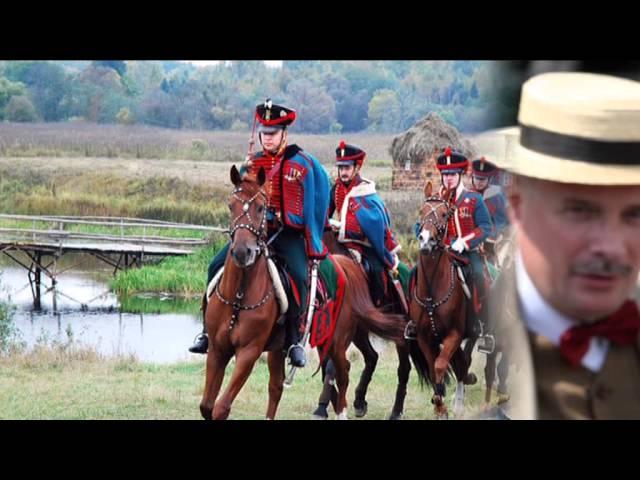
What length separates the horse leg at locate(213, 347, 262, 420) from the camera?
601 cm

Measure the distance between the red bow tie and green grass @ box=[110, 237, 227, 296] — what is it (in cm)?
474

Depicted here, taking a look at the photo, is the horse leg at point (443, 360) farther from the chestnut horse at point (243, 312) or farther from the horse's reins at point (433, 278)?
the chestnut horse at point (243, 312)

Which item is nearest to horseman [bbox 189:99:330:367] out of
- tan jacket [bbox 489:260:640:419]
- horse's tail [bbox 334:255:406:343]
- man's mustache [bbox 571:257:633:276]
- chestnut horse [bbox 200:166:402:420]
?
chestnut horse [bbox 200:166:402:420]

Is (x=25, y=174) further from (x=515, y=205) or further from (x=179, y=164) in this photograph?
(x=515, y=205)

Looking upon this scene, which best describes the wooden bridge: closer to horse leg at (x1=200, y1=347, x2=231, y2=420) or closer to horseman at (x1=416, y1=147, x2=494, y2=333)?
horse leg at (x1=200, y1=347, x2=231, y2=420)

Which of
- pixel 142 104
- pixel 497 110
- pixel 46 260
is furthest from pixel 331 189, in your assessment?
pixel 497 110

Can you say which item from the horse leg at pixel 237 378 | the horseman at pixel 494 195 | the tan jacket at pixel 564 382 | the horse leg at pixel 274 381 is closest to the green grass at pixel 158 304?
the horse leg at pixel 237 378

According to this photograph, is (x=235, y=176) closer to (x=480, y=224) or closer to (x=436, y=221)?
(x=436, y=221)

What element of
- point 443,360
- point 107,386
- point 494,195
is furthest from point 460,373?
point 494,195

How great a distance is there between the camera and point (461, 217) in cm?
609

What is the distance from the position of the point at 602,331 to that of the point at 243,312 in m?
4.50

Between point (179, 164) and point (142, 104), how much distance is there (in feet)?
1.29

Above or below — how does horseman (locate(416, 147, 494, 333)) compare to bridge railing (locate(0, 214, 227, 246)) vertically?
above

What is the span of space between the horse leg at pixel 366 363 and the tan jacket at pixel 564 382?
533 cm
